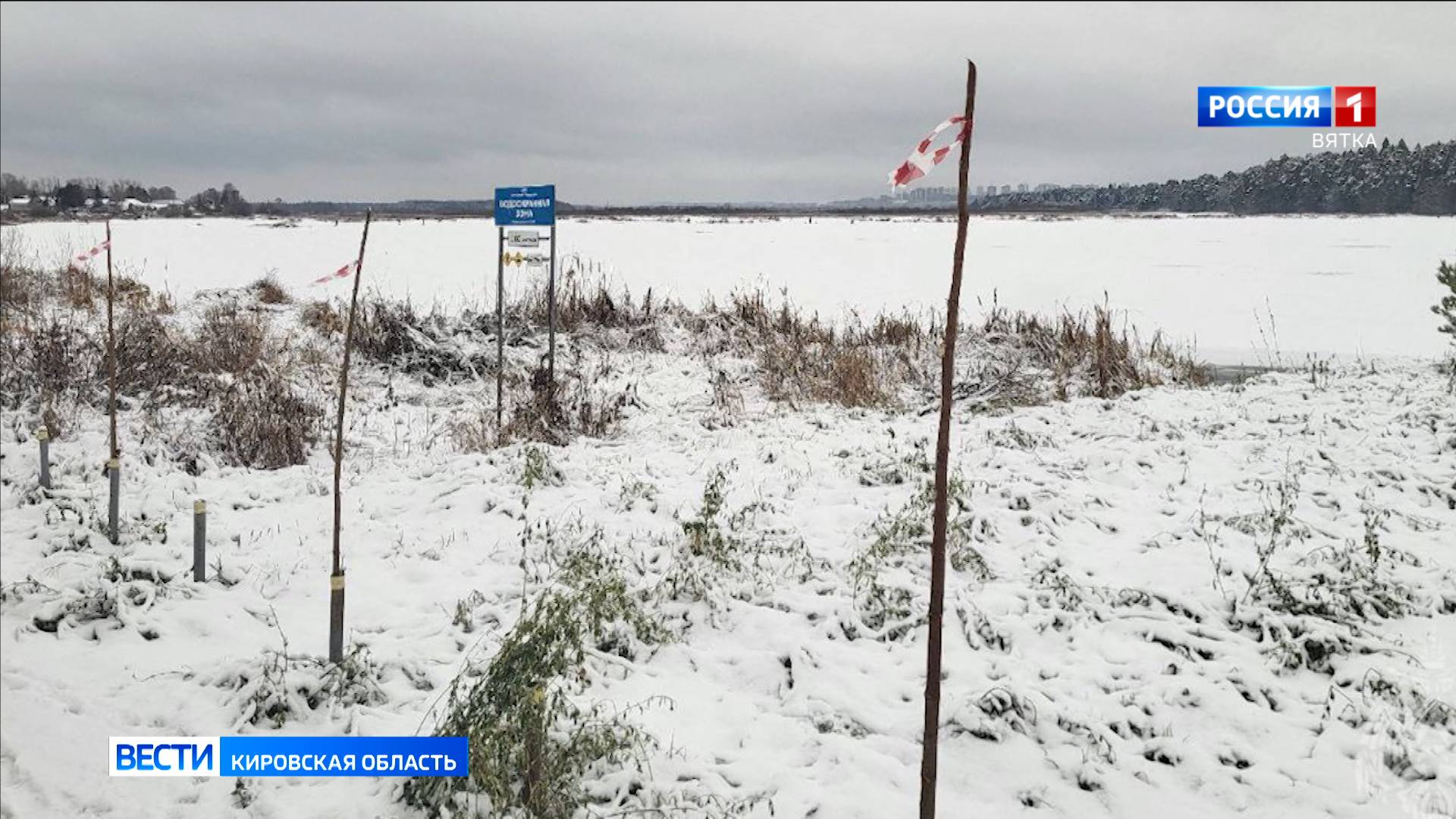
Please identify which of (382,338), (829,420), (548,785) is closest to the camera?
(548,785)

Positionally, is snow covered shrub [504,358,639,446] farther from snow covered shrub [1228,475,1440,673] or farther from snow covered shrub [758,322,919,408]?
snow covered shrub [1228,475,1440,673]

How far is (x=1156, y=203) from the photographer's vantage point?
6562 centimetres

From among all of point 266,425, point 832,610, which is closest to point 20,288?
point 266,425

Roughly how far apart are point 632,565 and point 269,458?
3.65 metres

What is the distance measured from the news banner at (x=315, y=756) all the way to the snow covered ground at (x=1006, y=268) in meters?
11.7

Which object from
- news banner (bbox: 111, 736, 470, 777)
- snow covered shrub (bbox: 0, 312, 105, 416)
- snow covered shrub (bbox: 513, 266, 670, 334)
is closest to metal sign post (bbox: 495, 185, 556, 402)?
snow covered shrub (bbox: 0, 312, 105, 416)

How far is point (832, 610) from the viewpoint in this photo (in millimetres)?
4664

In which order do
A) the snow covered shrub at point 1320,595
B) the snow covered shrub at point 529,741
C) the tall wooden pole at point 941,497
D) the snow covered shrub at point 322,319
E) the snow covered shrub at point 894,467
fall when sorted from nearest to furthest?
the tall wooden pole at point 941,497, the snow covered shrub at point 529,741, the snow covered shrub at point 1320,595, the snow covered shrub at point 894,467, the snow covered shrub at point 322,319

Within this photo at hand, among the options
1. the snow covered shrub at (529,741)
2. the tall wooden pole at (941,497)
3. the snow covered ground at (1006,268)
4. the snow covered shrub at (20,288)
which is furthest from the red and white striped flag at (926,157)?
the snow covered ground at (1006,268)

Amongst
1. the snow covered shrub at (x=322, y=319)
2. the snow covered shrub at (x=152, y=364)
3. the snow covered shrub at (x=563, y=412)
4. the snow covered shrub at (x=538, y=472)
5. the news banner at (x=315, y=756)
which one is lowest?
the news banner at (x=315, y=756)

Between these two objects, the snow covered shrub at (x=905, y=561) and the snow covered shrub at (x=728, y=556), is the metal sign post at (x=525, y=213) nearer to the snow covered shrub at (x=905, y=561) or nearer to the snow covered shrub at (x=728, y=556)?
the snow covered shrub at (x=728, y=556)

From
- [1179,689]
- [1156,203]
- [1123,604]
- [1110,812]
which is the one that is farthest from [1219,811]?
[1156,203]

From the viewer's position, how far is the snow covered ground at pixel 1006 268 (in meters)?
14.6

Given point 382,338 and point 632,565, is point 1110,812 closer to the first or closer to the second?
point 632,565
